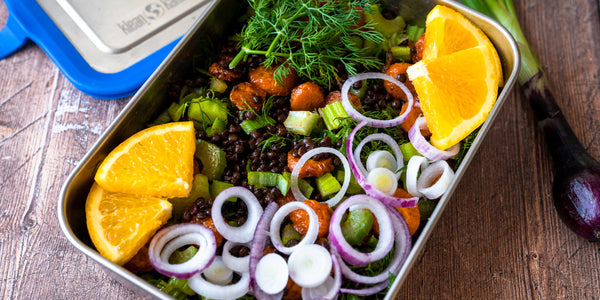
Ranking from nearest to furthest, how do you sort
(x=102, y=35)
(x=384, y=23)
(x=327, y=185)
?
Result: (x=327, y=185), (x=384, y=23), (x=102, y=35)

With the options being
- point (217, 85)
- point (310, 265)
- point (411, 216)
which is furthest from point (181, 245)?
point (411, 216)

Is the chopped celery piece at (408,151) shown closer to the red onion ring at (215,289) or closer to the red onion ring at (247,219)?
the red onion ring at (247,219)

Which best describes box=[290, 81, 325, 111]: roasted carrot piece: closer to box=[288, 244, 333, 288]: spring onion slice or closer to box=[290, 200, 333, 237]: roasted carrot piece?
box=[290, 200, 333, 237]: roasted carrot piece

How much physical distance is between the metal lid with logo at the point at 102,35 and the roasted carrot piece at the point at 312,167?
90 cm

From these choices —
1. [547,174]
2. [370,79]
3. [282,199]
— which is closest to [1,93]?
[282,199]

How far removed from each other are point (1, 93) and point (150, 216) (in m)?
1.19

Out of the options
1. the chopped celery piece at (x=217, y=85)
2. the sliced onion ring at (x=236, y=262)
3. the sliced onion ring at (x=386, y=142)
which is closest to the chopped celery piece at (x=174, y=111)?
the chopped celery piece at (x=217, y=85)

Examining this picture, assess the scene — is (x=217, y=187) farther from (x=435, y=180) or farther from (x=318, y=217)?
(x=435, y=180)

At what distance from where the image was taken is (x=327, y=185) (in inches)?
72.6

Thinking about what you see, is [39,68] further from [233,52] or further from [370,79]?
[370,79]

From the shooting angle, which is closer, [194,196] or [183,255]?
[183,255]

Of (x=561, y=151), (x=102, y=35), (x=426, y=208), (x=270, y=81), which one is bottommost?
(x=561, y=151)

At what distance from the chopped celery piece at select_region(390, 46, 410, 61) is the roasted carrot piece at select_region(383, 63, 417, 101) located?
0.09m

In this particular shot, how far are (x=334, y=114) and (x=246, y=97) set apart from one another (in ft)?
1.19
